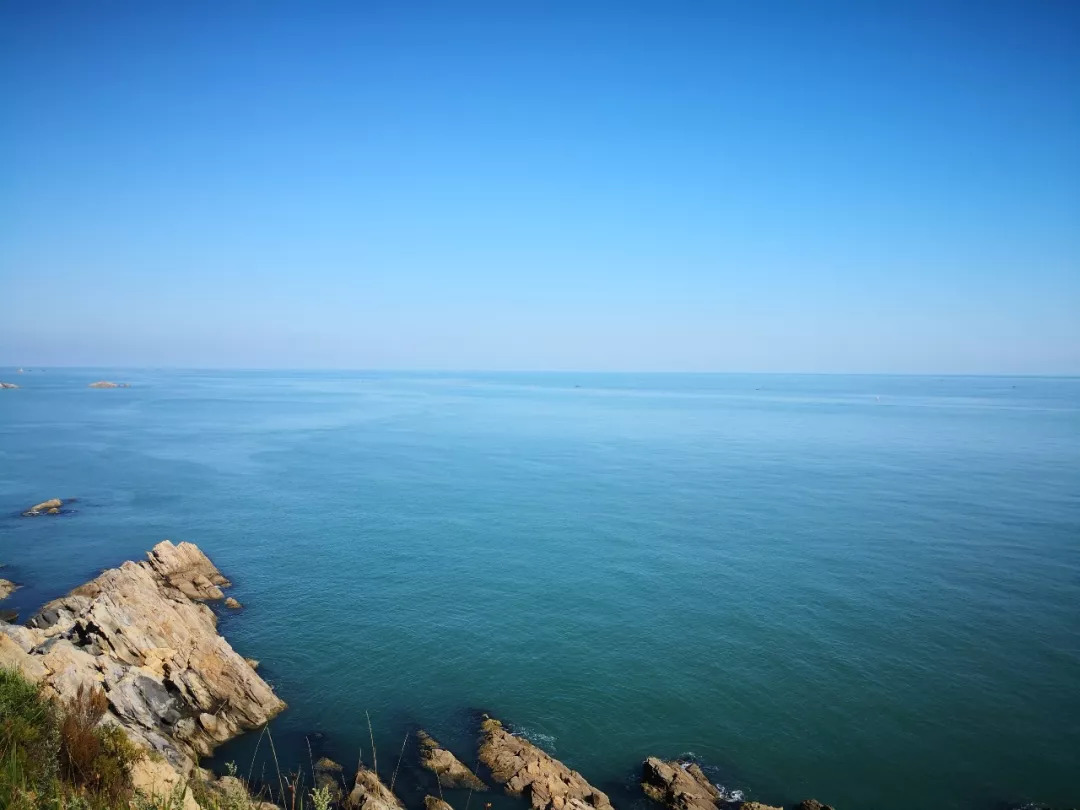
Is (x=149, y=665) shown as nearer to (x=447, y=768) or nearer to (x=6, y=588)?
(x=447, y=768)

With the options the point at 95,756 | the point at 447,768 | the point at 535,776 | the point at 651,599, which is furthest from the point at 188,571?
the point at 95,756

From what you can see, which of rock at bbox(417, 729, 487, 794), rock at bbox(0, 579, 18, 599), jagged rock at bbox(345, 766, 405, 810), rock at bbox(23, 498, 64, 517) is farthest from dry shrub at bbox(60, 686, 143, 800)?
rock at bbox(23, 498, 64, 517)

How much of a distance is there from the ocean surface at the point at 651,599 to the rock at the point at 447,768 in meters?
0.84

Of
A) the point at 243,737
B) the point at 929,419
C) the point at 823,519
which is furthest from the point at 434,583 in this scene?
the point at 929,419

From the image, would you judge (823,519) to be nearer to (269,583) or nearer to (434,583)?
(434,583)

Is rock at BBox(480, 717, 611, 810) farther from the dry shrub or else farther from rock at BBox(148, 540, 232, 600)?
rock at BBox(148, 540, 232, 600)

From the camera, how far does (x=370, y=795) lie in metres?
22.4

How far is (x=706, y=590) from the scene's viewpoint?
44.2 metres

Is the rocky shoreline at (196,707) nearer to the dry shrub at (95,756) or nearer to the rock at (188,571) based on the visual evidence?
the dry shrub at (95,756)

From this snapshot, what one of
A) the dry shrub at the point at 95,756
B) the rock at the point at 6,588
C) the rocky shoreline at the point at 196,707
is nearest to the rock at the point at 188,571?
Result: the rocky shoreline at the point at 196,707

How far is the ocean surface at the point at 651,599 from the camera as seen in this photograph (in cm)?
2736

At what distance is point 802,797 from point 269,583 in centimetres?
3920

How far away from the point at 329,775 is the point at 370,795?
3.39 m

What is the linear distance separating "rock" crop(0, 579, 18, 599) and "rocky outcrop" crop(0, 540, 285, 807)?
7767mm
